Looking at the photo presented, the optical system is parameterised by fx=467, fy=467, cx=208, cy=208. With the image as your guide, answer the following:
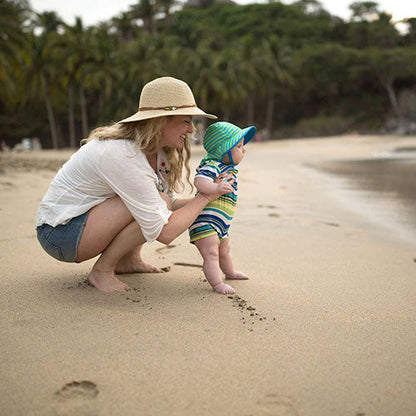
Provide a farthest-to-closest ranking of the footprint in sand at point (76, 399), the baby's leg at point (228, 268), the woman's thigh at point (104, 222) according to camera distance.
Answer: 1. the baby's leg at point (228, 268)
2. the woman's thigh at point (104, 222)
3. the footprint in sand at point (76, 399)

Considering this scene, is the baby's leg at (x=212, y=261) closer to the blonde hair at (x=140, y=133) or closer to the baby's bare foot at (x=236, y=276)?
the baby's bare foot at (x=236, y=276)

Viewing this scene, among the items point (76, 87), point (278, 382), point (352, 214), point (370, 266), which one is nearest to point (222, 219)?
point (278, 382)

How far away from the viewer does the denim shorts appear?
2.38 m

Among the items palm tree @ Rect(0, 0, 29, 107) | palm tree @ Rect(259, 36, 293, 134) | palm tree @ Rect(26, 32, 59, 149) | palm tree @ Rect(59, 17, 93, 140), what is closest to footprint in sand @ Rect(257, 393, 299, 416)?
palm tree @ Rect(0, 0, 29, 107)

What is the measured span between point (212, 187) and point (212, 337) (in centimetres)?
79

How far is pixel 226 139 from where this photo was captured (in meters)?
2.49

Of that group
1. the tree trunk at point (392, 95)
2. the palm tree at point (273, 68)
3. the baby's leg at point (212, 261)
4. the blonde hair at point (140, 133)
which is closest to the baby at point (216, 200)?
the baby's leg at point (212, 261)

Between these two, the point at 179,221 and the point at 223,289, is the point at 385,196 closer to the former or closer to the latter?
the point at 223,289

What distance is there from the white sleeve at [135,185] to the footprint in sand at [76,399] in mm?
849

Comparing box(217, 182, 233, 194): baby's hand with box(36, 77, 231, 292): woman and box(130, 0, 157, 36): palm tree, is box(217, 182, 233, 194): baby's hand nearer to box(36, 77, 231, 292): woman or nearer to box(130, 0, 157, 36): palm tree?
box(36, 77, 231, 292): woman

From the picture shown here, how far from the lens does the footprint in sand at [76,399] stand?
1.44 metres

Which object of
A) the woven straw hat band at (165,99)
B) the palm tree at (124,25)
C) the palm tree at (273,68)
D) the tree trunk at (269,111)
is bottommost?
the tree trunk at (269,111)

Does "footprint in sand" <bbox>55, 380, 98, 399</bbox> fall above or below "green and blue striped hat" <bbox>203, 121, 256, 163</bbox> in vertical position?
below

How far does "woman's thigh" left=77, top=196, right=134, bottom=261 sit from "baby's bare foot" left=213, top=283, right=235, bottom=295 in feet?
1.89
